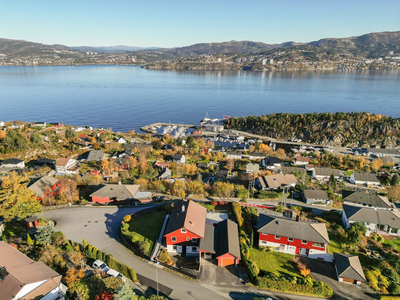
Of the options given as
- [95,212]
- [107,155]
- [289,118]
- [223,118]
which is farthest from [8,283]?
[223,118]

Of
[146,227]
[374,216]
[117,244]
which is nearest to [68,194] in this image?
[117,244]

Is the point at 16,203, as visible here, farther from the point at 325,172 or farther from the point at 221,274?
the point at 325,172

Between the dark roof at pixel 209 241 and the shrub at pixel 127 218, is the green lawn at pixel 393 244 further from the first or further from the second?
the shrub at pixel 127 218

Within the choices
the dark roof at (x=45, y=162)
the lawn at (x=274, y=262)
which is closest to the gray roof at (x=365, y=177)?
the lawn at (x=274, y=262)

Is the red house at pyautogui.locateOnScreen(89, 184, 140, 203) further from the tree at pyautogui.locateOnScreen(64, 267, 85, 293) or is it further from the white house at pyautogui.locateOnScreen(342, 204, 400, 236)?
the white house at pyautogui.locateOnScreen(342, 204, 400, 236)

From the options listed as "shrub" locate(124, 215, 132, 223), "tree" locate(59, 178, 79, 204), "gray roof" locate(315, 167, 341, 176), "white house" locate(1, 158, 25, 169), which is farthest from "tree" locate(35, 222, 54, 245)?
"gray roof" locate(315, 167, 341, 176)

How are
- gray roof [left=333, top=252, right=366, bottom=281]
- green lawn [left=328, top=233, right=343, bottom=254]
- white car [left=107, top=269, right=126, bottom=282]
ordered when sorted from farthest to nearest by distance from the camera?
green lawn [left=328, top=233, right=343, bottom=254], gray roof [left=333, top=252, right=366, bottom=281], white car [left=107, top=269, right=126, bottom=282]
